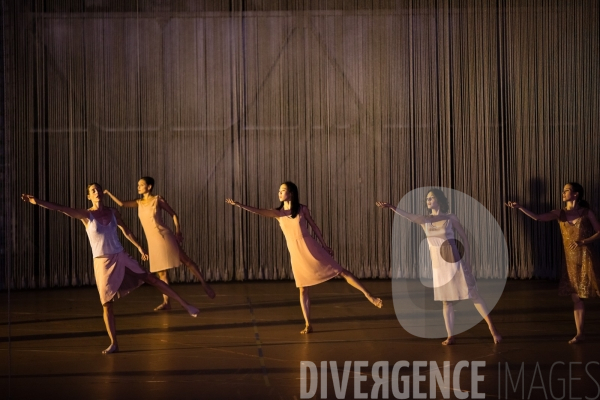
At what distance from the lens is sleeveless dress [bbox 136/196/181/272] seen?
956cm

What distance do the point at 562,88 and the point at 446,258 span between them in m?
6.21

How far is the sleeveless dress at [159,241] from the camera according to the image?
9.56 metres

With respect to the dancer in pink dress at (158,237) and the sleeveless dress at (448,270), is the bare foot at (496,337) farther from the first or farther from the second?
the dancer in pink dress at (158,237)

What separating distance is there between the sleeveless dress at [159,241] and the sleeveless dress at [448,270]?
3.51m

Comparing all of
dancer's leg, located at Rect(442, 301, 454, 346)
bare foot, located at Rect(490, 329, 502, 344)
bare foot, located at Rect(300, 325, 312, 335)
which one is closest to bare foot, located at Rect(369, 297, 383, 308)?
dancer's leg, located at Rect(442, 301, 454, 346)

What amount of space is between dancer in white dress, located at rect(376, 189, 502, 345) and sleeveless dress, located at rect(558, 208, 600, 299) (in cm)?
79

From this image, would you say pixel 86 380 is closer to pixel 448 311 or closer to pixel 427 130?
pixel 448 311

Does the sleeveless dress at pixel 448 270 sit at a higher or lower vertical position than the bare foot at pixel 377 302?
higher

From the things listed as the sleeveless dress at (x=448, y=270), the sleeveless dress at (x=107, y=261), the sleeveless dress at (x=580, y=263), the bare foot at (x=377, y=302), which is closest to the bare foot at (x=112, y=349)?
the sleeveless dress at (x=107, y=261)

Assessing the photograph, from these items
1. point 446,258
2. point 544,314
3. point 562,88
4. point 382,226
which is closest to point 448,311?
point 446,258

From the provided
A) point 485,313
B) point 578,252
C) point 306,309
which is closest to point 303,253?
point 306,309

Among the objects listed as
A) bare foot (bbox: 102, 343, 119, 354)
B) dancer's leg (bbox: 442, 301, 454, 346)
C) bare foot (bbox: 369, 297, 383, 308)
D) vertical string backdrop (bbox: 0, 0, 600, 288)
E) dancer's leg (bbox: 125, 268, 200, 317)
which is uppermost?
vertical string backdrop (bbox: 0, 0, 600, 288)

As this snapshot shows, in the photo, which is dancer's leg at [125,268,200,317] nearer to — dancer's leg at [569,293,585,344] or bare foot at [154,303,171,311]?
bare foot at [154,303,171,311]

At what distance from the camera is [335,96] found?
12336 millimetres
